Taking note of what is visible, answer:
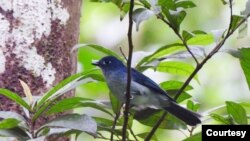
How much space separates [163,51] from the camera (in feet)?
7.59

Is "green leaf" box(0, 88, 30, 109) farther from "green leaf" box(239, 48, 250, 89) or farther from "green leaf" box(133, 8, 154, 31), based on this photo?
"green leaf" box(239, 48, 250, 89)

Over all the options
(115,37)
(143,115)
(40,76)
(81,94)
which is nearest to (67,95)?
(40,76)

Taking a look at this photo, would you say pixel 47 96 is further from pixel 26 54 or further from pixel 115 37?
pixel 115 37

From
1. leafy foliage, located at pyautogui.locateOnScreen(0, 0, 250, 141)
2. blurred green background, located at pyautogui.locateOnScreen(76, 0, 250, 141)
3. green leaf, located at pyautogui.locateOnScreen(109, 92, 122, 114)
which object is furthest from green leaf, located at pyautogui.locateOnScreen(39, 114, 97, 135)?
blurred green background, located at pyautogui.locateOnScreen(76, 0, 250, 141)

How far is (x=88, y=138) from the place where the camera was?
4555 millimetres

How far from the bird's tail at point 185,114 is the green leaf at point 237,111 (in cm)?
19

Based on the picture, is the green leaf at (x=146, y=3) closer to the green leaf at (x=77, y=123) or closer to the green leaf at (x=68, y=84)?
the green leaf at (x=68, y=84)

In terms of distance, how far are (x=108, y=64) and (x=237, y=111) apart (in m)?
0.69

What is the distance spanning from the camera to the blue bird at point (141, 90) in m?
2.26

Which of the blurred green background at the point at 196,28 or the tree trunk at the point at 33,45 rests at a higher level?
the tree trunk at the point at 33,45

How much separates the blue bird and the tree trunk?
0.20 m

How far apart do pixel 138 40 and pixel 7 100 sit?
2.96 m

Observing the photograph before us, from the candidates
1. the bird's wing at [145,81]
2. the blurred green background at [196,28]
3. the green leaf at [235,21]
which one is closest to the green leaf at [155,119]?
the bird's wing at [145,81]

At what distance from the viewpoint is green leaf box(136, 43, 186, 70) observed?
2.19m
